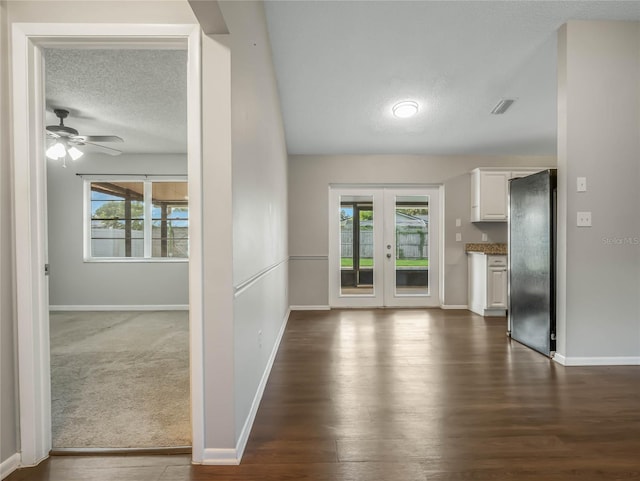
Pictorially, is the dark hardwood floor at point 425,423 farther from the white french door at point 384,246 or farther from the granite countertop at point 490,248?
the white french door at point 384,246

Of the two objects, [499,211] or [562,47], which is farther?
[499,211]

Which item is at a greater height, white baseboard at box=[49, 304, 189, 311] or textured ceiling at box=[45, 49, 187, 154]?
textured ceiling at box=[45, 49, 187, 154]

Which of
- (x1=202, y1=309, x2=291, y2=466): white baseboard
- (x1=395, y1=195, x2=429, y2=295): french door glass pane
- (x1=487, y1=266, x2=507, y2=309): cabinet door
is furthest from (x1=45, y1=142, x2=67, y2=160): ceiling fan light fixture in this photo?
(x1=487, y1=266, x2=507, y2=309): cabinet door

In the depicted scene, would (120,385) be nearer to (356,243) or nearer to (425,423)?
(425,423)

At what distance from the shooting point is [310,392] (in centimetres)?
243

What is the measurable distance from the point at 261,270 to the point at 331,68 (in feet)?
7.33

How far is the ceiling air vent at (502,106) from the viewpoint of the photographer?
3984mm

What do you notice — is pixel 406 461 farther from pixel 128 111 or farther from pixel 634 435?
pixel 128 111

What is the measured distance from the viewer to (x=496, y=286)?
477cm

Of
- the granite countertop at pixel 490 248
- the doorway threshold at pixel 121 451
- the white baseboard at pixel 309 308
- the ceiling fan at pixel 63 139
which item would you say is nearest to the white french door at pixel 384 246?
the white baseboard at pixel 309 308

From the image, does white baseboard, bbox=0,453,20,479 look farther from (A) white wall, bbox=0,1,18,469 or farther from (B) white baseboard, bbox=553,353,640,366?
(B) white baseboard, bbox=553,353,640,366

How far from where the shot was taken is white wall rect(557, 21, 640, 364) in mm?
2914

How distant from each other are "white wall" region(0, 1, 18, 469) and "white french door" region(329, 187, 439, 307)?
4.15 m

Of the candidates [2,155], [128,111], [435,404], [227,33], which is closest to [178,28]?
[227,33]
